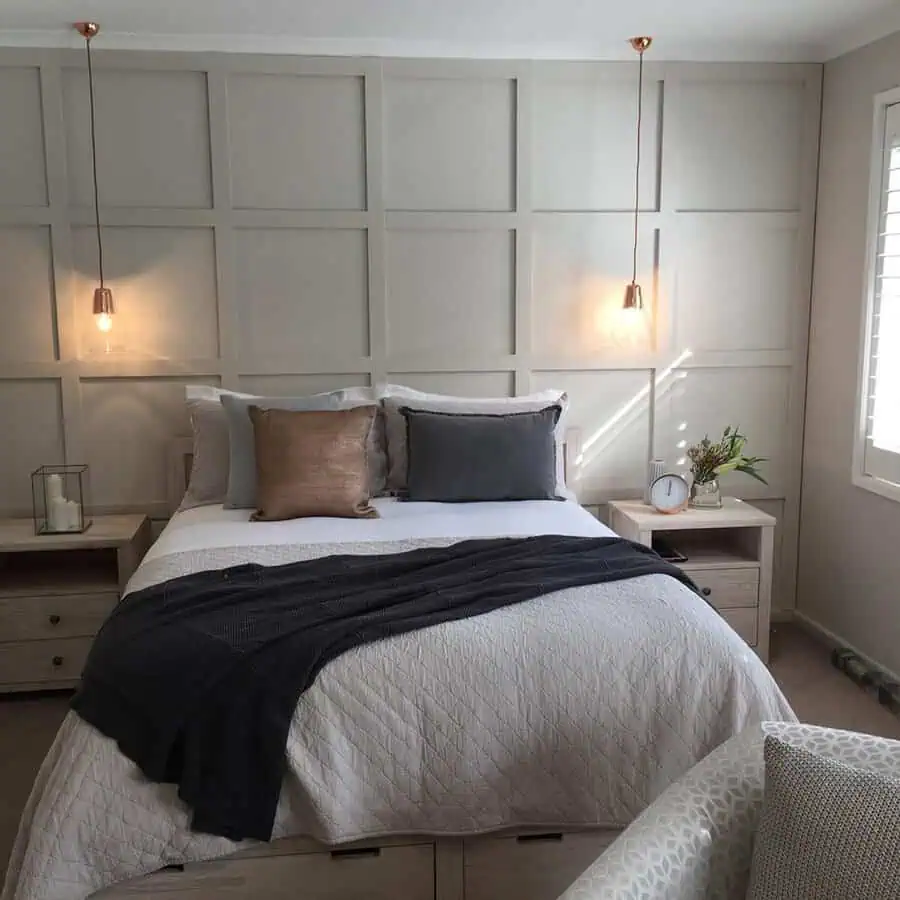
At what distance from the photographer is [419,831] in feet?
7.31

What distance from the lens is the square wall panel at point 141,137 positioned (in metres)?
3.77

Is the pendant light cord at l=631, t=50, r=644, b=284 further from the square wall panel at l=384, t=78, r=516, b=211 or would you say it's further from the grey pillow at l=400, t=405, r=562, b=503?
the grey pillow at l=400, t=405, r=562, b=503

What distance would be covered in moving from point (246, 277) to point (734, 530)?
2.27 metres

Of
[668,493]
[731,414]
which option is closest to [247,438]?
[668,493]

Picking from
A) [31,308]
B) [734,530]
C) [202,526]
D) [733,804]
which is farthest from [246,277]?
[733,804]

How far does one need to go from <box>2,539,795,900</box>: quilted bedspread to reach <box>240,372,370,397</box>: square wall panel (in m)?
1.89

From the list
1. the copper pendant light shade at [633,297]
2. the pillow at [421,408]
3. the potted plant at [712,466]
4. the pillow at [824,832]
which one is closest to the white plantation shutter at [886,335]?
the potted plant at [712,466]

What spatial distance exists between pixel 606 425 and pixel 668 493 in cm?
44

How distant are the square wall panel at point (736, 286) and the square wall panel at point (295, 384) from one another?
140 cm

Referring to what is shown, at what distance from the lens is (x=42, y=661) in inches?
142

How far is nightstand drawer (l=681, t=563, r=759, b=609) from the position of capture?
3.84 metres

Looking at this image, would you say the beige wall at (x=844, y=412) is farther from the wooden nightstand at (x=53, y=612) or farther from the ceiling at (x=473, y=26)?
the wooden nightstand at (x=53, y=612)

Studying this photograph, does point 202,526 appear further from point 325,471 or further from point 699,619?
point 699,619

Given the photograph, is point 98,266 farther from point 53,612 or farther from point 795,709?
point 795,709
